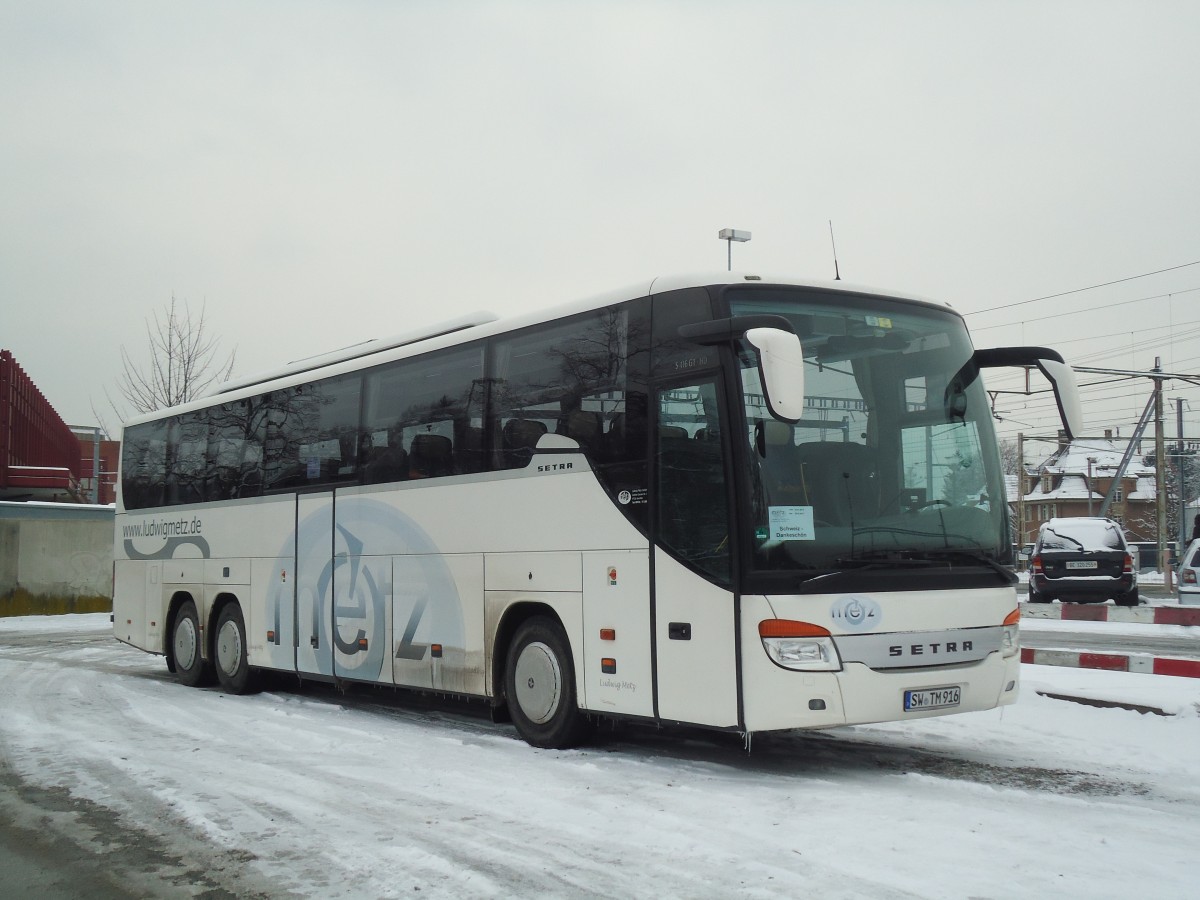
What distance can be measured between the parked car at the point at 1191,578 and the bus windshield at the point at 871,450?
42.9 ft

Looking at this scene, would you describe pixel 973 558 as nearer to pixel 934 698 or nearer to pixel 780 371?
pixel 934 698

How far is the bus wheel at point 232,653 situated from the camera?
1400cm

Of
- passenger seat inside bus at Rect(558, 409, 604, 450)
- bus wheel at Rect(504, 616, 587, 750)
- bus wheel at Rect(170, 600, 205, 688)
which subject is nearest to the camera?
passenger seat inside bus at Rect(558, 409, 604, 450)

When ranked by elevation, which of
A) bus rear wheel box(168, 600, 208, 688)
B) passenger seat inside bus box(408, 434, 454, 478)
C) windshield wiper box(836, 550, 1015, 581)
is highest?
passenger seat inside bus box(408, 434, 454, 478)

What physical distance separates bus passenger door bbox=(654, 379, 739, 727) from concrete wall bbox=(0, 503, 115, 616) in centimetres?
2362

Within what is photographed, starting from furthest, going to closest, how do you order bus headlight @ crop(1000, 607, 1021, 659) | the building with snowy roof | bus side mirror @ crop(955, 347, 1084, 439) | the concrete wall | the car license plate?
A: the building with snowy roof
the concrete wall
bus side mirror @ crop(955, 347, 1084, 439)
bus headlight @ crop(1000, 607, 1021, 659)
the car license plate

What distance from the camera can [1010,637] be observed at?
8562 millimetres

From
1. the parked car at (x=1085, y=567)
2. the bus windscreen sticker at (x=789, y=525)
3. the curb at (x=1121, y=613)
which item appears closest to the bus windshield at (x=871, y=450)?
the bus windscreen sticker at (x=789, y=525)

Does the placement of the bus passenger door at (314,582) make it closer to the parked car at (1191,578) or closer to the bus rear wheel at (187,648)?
the bus rear wheel at (187,648)

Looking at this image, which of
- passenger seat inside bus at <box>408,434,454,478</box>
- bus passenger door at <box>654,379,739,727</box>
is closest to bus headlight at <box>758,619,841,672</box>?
bus passenger door at <box>654,379,739,727</box>

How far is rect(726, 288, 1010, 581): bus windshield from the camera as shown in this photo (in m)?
7.77

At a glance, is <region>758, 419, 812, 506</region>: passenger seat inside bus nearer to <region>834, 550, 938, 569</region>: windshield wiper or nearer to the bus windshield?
the bus windshield

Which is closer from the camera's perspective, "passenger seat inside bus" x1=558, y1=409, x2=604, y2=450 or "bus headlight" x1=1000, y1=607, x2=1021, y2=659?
"bus headlight" x1=1000, y1=607, x2=1021, y2=659

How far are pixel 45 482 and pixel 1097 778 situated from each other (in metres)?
30.1
